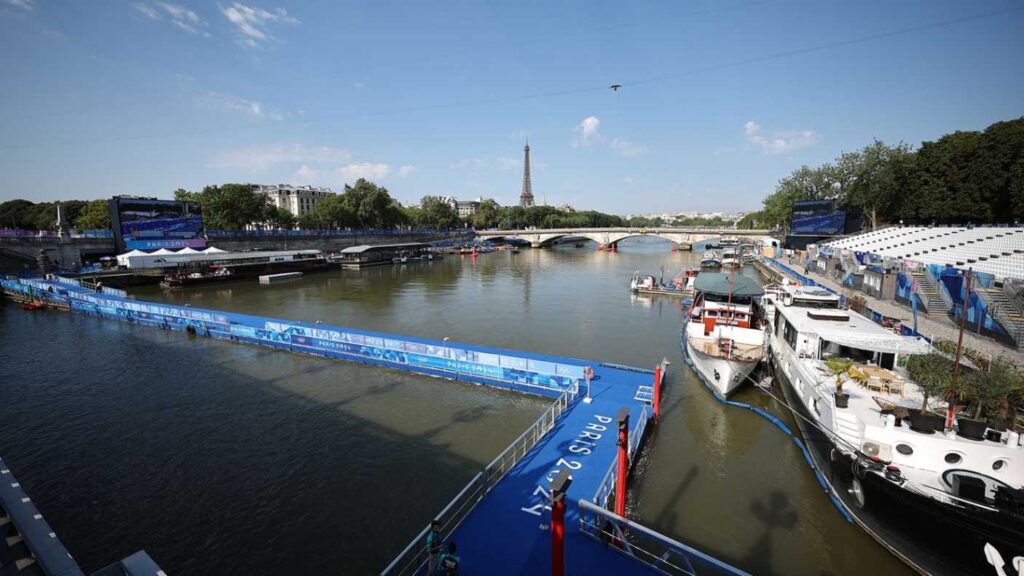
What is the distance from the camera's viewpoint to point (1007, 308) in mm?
25125

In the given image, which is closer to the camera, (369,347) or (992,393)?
(992,393)

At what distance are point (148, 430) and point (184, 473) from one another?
4707 millimetres

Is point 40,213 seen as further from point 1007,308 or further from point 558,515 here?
point 1007,308

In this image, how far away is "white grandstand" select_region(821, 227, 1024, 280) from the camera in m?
29.3

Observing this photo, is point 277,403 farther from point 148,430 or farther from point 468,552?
point 468,552

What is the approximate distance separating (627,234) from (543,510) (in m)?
113

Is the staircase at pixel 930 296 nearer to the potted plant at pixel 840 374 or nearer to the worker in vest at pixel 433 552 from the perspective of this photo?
the potted plant at pixel 840 374

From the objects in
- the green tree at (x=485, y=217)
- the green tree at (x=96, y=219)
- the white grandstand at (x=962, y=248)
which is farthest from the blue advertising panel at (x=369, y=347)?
the green tree at (x=485, y=217)

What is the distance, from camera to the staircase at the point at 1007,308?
22.9 m

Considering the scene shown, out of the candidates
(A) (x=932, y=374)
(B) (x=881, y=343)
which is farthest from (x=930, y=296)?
(A) (x=932, y=374)

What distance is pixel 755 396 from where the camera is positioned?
21578 mm

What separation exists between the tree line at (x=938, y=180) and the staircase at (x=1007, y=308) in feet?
123

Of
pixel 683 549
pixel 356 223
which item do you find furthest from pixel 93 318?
pixel 356 223

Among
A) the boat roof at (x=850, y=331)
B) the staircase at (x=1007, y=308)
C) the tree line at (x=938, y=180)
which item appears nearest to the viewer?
the boat roof at (x=850, y=331)
